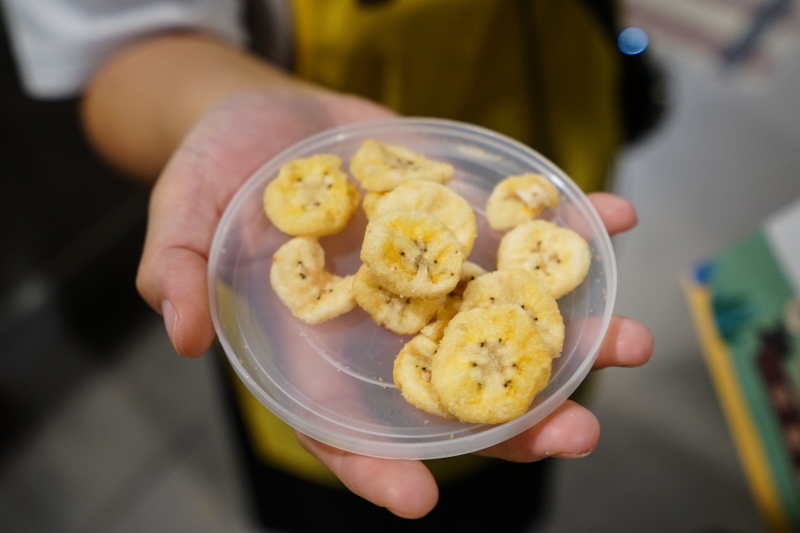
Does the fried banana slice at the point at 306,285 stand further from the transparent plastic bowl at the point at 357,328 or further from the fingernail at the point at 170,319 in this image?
the fingernail at the point at 170,319

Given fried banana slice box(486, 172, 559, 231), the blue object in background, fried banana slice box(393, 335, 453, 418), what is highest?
fried banana slice box(486, 172, 559, 231)

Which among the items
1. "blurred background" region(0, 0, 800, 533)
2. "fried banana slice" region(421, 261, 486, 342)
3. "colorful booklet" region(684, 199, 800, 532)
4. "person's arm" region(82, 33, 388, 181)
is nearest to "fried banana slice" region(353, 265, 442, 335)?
"fried banana slice" region(421, 261, 486, 342)

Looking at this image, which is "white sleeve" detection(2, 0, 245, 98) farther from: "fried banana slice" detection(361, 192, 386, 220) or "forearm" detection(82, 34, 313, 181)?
"fried banana slice" detection(361, 192, 386, 220)

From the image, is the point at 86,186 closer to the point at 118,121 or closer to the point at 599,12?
the point at 118,121

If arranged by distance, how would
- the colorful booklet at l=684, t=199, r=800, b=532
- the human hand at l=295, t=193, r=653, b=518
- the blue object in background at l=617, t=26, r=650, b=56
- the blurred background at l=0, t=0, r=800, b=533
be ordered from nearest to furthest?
the human hand at l=295, t=193, r=653, b=518 < the colorful booklet at l=684, t=199, r=800, b=532 < the blurred background at l=0, t=0, r=800, b=533 < the blue object in background at l=617, t=26, r=650, b=56

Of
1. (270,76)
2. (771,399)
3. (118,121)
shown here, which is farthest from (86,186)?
(771,399)

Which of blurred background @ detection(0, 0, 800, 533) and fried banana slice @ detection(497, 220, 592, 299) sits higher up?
fried banana slice @ detection(497, 220, 592, 299)

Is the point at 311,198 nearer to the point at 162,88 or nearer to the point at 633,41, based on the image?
the point at 162,88
